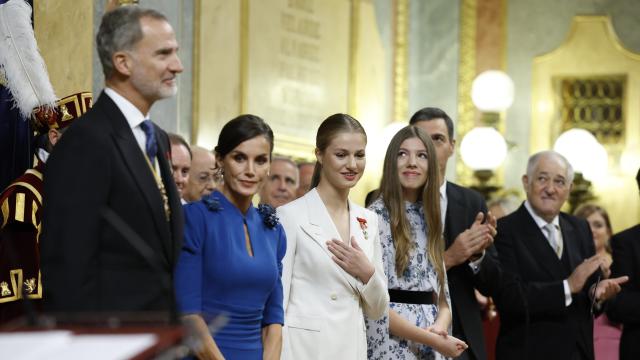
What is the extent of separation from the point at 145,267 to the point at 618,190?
8829 millimetres

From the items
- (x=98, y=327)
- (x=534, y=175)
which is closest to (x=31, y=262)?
(x=98, y=327)

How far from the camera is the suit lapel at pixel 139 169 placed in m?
2.87

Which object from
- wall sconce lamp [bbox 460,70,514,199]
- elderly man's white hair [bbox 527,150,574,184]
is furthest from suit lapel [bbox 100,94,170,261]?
wall sconce lamp [bbox 460,70,514,199]

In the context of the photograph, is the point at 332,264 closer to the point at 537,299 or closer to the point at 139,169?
the point at 139,169

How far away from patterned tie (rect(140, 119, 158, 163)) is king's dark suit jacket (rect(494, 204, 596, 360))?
120 inches

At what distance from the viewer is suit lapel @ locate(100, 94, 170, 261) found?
287 cm

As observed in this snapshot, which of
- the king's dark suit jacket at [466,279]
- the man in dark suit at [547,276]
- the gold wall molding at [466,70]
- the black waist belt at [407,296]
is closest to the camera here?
the black waist belt at [407,296]

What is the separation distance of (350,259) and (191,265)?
2.82 feet

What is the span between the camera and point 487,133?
34.4ft

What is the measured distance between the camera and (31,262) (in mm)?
3818

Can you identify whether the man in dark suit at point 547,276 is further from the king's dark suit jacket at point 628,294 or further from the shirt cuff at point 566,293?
the king's dark suit jacket at point 628,294

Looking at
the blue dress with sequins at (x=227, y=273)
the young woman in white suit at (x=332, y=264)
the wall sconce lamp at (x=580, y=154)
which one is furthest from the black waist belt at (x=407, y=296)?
the wall sconce lamp at (x=580, y=154)

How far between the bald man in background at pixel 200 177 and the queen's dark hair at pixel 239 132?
168 cm

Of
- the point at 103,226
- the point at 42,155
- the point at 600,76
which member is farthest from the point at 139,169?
the point at 600,76
